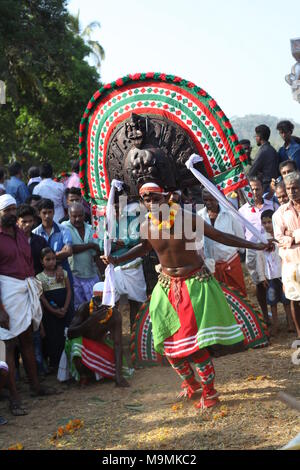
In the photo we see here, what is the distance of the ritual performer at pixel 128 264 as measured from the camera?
6.55 metres

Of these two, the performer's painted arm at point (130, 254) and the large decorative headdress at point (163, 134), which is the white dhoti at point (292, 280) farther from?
the performer's painted arm at point (130, 254)

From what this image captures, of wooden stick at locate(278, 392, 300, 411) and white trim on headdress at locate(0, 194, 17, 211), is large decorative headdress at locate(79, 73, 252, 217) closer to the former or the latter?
white trim on headdress at locate(0, 194, 17, 211)

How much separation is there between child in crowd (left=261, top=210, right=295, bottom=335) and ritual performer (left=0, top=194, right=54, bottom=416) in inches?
105

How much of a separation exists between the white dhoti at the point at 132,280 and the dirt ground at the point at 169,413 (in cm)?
101

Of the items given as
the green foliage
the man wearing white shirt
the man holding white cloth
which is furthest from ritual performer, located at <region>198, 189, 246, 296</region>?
the green foliage

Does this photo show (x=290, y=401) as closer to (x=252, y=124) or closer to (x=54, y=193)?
(x=54, y=193)

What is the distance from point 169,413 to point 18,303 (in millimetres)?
1701

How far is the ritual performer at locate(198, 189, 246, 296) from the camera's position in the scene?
6.83 m

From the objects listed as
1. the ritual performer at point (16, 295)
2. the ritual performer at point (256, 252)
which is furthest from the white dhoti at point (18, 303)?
the ritual performer at point (256, 252)

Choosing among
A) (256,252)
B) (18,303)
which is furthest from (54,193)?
(18,303)

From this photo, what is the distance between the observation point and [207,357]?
5020mm

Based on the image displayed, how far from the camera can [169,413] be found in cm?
507

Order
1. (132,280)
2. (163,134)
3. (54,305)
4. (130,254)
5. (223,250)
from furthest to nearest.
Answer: (132,280) < (223,250) < (54,305) < (163,134) < (130,254)
